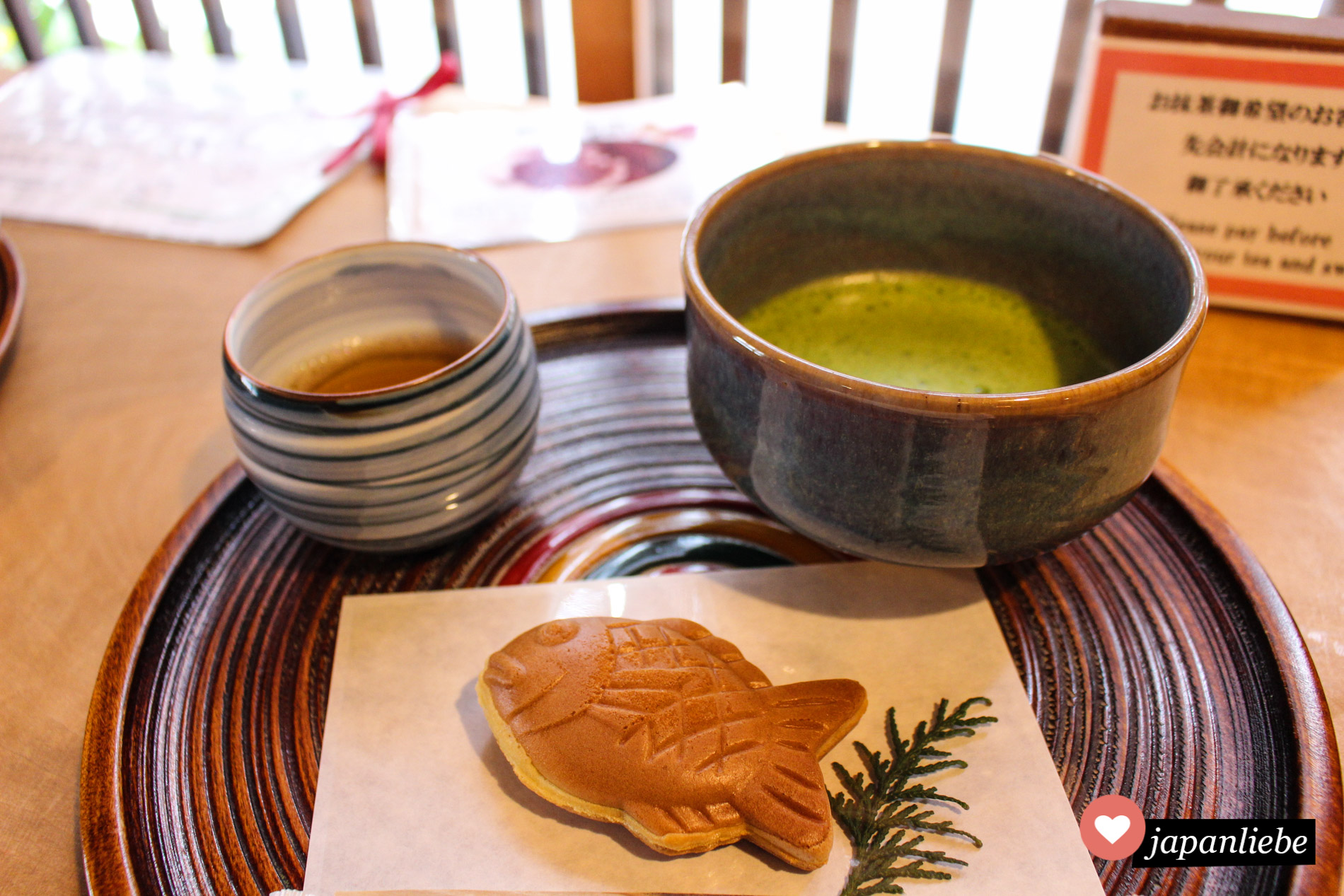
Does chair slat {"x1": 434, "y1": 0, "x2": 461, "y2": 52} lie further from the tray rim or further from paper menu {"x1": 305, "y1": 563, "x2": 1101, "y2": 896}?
paper menu {"x1": 305, "y1": 563, "x2": 1101, "y2": 896}

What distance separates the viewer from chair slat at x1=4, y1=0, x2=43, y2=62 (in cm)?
176

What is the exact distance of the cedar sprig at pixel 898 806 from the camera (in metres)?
0.48

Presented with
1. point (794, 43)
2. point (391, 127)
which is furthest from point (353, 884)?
point (794, 43)

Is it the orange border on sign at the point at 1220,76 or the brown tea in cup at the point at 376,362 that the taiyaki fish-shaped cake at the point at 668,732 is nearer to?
the brown tea in cup at the point at 376,362

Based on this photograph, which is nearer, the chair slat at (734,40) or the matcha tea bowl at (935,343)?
the matcha tea bowl at (935,343)

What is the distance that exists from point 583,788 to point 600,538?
0.73 ft

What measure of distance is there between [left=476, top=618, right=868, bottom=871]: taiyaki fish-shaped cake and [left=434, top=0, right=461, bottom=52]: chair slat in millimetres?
1737

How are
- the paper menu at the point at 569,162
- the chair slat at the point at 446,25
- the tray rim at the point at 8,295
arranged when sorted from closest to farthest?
the tray rim at the point at 8,295, the paper menu at the point at 569,162, the chair slat at the point at 446,25

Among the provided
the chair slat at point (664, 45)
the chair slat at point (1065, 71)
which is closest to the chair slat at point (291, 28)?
the chair slat at point (664, 45)

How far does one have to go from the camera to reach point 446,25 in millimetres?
1974

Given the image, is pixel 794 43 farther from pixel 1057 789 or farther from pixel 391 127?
pixel 1057 789

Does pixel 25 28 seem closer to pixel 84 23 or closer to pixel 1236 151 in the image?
pixel 84 23

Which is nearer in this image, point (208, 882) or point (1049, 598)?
point (208, 882)

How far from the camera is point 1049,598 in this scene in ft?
2.06
